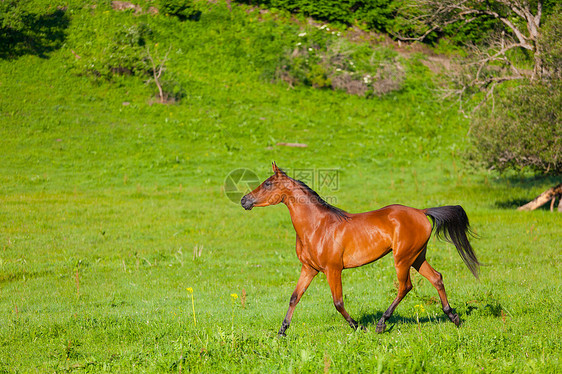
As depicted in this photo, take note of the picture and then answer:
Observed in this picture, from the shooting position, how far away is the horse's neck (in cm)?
809

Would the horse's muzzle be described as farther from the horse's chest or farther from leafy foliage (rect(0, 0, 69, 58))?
leafy foliage (rect(0, 0, 69, 58))

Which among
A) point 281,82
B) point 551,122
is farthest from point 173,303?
point 281,82

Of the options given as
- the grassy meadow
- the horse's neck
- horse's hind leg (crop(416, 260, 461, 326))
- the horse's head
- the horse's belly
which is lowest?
the grassy meadow

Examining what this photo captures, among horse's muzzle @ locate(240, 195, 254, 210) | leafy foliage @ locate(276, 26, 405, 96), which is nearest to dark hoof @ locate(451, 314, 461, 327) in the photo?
horse's muzzle @ locate(240, 195, 254, 210)

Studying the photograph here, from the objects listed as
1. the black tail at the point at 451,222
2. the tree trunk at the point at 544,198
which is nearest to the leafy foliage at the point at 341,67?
the tree trunk at the point at 544,198

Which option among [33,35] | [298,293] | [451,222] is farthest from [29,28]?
[451,222]

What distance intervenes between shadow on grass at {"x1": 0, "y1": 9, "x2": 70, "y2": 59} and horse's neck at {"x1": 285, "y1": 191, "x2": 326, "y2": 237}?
115 ft

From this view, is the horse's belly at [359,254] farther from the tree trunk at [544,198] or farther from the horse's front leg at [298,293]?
the tree trunk at [544,198]

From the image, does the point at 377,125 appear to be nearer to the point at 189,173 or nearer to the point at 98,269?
the point at 189,173

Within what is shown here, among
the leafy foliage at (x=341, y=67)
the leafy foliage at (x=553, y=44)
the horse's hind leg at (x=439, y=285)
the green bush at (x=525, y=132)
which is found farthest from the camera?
the leafy foliage at (x=341, y=67)

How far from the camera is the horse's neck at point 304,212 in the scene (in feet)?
26.5

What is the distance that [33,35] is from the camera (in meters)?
38.3

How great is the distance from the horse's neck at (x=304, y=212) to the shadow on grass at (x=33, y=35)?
34927mm

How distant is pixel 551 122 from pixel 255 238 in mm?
10963
